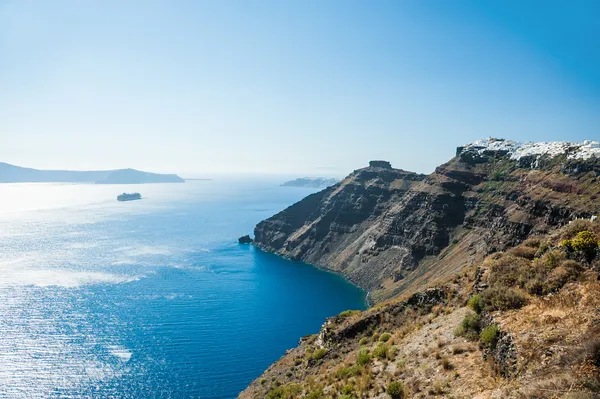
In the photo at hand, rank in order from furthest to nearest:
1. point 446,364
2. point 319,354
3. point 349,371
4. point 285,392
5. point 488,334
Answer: point 319,354 < point 285,392 < point 349,371 < point 446,364 < point 488,334

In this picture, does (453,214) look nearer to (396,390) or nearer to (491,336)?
(491,336)

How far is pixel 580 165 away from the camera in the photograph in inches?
3831

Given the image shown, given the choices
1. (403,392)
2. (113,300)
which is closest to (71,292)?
(113,300)

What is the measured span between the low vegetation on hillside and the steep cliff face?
231 ft

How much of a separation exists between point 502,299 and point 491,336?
10.9ft

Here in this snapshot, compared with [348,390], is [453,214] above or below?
above

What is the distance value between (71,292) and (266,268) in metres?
75.1

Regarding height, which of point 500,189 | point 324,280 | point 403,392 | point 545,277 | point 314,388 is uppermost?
point 500,189

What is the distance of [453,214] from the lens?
137 meters

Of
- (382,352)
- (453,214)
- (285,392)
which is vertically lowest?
(285,392)

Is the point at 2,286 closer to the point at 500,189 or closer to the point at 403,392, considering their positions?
the point at 403,392

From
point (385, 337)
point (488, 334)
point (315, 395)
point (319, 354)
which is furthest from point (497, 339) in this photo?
point (319, 354)

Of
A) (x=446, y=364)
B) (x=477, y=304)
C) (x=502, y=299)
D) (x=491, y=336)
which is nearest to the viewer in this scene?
(x=491, y=336)

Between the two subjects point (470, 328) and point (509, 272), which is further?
point (509, 272)
